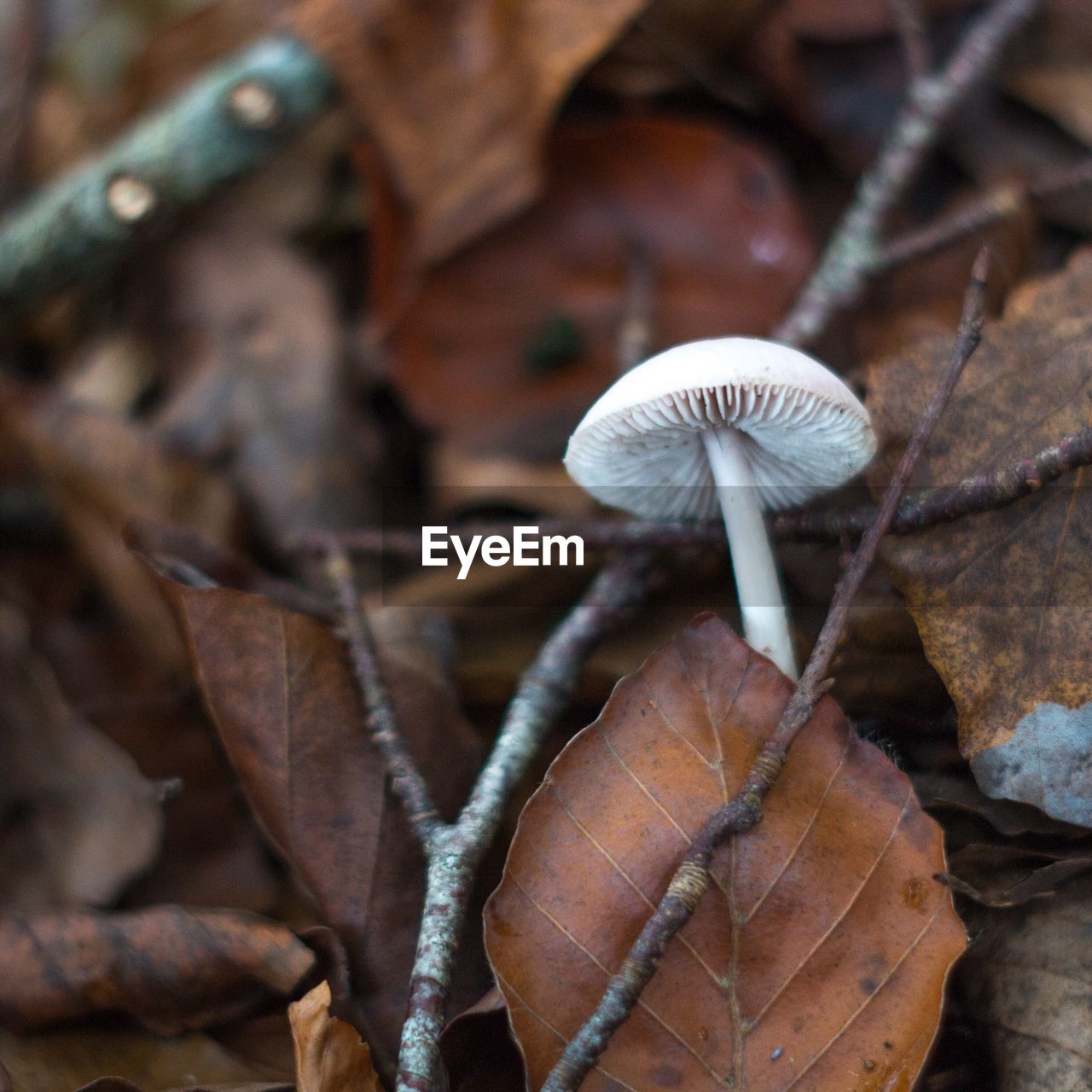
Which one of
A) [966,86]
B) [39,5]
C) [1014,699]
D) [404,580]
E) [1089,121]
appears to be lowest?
[404,580]

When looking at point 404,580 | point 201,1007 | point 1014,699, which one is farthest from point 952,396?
point 201,1007

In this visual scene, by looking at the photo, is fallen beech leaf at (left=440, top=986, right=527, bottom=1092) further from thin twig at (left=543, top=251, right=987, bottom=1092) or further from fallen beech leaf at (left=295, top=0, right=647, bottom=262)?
fallen beech leaf at (left=295, top=0, right=647, bottom=262)

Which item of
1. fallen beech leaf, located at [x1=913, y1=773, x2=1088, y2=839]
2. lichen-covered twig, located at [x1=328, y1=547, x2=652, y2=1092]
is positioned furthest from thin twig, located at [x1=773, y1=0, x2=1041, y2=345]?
fallen beech leaf, located at [x1=913, y1=773, x2=1088, y2=839]

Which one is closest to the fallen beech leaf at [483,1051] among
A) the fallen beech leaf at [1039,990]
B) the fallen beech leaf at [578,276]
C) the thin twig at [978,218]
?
the fallen beech leaf at [1039,990]

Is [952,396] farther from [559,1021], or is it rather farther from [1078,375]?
[559,1021]

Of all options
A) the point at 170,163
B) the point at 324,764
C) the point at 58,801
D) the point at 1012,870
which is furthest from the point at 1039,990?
the point at 170,163

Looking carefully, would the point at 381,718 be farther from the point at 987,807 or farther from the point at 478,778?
the point at 987,807
